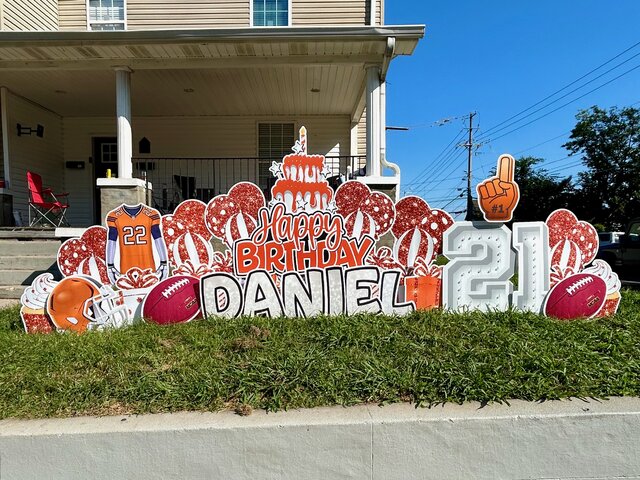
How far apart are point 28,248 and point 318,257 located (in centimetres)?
507

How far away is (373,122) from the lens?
→ 6.86 metres

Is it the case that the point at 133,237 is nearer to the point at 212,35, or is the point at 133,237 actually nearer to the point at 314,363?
the point at 314,363

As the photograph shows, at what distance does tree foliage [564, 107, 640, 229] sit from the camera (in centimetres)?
2892

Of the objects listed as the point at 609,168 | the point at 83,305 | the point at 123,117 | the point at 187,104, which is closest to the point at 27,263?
the point at 123,117

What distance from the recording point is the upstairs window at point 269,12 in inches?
381

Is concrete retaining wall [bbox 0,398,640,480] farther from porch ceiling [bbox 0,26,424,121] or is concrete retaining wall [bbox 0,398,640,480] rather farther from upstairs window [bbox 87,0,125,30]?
upstairs window [bbox 87,0,125,30]

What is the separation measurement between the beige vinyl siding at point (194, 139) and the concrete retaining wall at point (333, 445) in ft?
27.4

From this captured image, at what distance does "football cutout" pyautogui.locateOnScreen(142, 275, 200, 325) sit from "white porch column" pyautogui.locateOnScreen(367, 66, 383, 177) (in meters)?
3.80

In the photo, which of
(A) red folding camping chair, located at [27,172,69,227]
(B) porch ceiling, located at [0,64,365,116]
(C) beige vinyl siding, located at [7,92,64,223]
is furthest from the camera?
(C) beige vinyl siding, located at [7,92,64,223]

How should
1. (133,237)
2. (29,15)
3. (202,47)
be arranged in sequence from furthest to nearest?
(29,15)
(202,47)
(133,237)

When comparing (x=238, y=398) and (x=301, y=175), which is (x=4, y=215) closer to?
(x=301, y=175)

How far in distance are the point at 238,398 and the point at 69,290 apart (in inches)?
90.4

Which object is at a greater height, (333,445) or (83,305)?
(83,305)

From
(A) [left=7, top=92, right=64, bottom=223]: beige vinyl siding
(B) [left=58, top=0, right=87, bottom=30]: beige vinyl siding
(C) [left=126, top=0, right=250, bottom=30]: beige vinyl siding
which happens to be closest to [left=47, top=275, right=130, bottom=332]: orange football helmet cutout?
(A) [left=7, top=92, right=64, bottom=223]: beige vinyl siding
